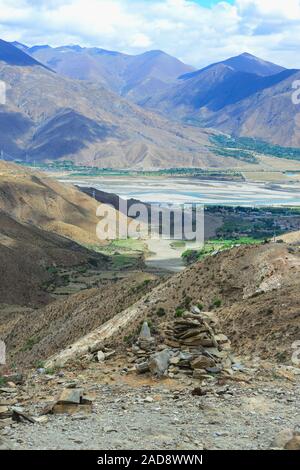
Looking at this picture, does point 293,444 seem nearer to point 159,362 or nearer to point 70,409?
point 70,409

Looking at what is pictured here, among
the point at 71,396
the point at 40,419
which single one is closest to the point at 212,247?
the point at 71,396

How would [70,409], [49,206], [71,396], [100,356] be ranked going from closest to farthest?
[70,409] < [71,396] < [100,356] < [49,206]

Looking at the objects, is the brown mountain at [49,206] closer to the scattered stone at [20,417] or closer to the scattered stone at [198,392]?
the scattered stone at [198,392]

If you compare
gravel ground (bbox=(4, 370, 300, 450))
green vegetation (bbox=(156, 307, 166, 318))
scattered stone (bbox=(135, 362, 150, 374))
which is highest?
scattered stone (bbox=(135, 362, 150, 374))

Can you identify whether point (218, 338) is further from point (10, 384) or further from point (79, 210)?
point (79, 210)

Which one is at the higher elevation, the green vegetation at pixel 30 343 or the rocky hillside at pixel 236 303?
the rocky hillside at pixel 236 303

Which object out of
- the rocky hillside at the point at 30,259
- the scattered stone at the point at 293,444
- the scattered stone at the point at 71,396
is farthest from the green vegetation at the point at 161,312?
the rocky hillside at the point at 30,259

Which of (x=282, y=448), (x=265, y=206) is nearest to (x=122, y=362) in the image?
(x=282, y=448)

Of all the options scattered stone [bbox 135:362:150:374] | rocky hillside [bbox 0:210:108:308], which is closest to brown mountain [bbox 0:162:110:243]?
rocky hillside [bbox 0:210:108:308]

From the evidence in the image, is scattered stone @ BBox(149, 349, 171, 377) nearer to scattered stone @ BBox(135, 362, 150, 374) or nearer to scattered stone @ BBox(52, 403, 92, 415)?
scattered stone @ BBox(135, 362, 150, 374)
